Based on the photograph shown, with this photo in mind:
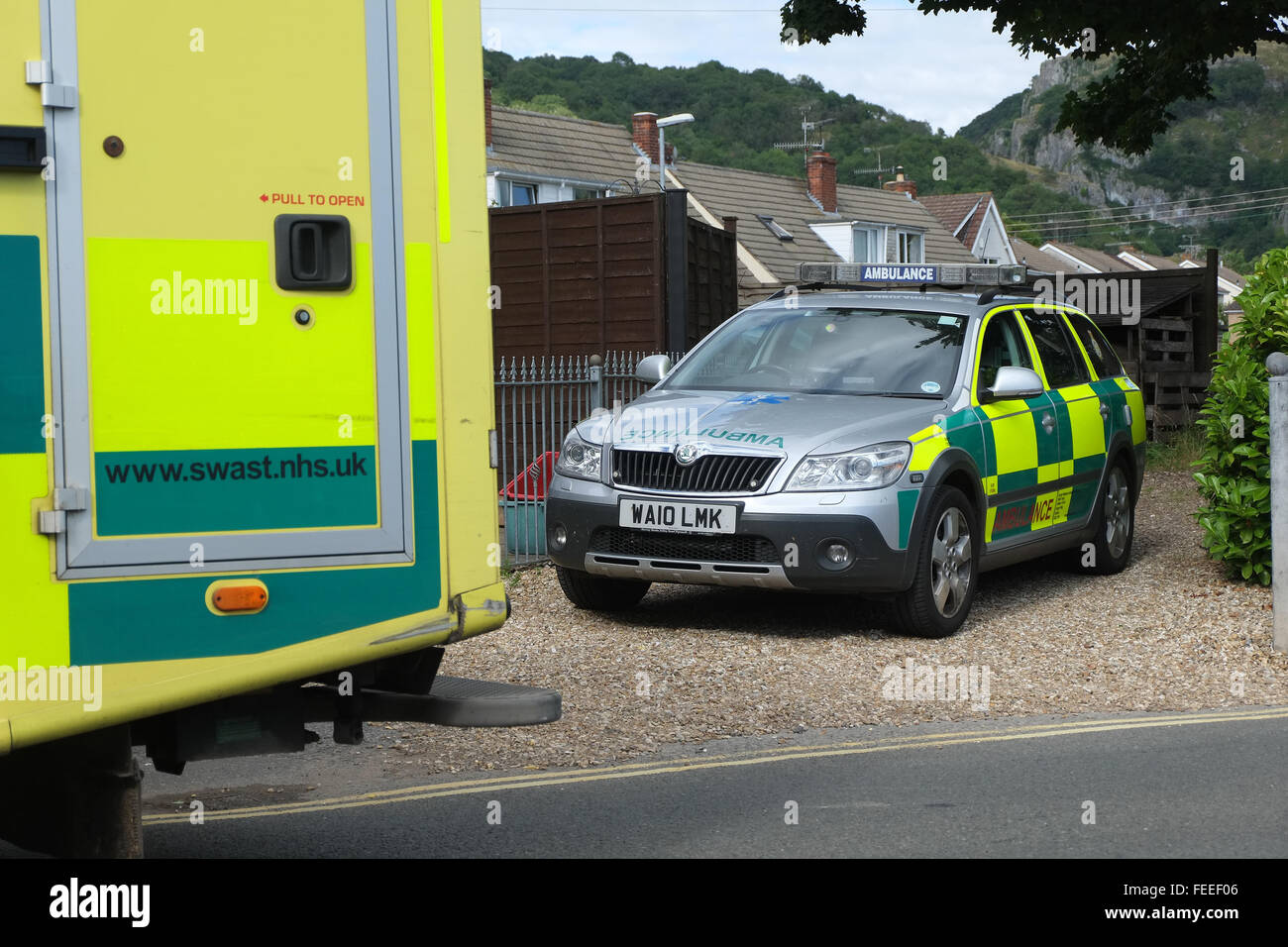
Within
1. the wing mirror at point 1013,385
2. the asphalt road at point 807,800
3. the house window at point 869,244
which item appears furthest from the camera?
the house window at point 869,244

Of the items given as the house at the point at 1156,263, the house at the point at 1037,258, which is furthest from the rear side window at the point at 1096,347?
the house at the point at 1156,263

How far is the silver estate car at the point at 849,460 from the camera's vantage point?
820cm

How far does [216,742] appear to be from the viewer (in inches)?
159

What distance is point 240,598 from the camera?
12.7 feet

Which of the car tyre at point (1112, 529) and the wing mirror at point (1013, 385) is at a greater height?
the wing mirror at point (1013, 385)

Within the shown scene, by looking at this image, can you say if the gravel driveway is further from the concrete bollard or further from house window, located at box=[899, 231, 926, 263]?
house window, located at box=[899, 231, 926, 263]

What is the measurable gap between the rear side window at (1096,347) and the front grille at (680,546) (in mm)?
3772

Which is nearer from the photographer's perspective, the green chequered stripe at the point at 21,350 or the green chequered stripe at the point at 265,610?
the green chequered stripe at the point at 21,350

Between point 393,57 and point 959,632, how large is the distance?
5.65 m

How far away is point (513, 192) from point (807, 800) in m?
45.4


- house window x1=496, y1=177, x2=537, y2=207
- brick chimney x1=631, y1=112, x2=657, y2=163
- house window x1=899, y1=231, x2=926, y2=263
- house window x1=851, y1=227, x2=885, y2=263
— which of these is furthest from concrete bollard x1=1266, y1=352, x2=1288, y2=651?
house window x1=899, y1=231, x2=926, y2=263

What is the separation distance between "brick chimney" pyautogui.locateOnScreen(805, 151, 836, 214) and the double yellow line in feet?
187

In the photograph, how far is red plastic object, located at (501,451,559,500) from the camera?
11.5m

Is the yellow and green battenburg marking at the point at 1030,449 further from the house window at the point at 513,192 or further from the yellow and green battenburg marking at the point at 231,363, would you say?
the house window at the point at 513,192
